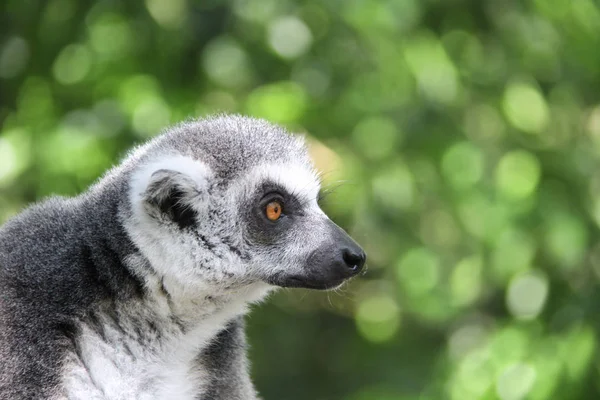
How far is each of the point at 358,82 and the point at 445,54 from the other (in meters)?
0.51

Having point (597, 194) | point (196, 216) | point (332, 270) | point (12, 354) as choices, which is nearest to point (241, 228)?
point (196, 216)

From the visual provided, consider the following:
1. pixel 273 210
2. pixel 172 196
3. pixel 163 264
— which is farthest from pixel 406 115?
pixel 163 264

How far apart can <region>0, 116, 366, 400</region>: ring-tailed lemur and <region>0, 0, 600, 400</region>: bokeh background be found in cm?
150

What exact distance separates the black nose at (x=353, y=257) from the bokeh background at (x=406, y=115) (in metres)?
1.65

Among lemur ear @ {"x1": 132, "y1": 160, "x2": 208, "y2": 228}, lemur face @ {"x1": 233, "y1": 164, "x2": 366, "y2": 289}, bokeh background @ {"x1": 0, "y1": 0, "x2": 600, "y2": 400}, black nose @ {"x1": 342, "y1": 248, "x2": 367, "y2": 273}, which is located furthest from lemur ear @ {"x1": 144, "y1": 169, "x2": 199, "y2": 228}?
bokeh background @ {"x1": 0, "y1": 0, "x2": 600, "y2": 400}

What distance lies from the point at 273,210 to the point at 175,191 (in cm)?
34

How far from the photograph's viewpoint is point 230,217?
8.91ft

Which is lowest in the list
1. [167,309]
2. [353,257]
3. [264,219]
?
[353,257]

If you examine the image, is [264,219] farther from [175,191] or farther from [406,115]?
[406,115]

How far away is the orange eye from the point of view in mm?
2756

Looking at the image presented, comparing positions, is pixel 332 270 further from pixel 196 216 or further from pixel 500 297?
pixel 500 297

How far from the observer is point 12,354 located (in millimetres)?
2354

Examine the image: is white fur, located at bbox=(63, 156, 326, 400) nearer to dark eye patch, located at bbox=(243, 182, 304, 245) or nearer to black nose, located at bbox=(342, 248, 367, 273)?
dark eye patch, located at bbox=(243, 182, 304, 245)

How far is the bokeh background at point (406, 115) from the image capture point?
14.0 ft
